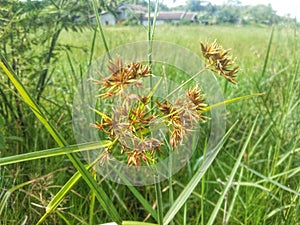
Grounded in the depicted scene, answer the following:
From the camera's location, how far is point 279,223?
2.64 ft

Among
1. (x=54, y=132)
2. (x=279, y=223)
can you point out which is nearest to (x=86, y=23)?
(x=279, y=223)

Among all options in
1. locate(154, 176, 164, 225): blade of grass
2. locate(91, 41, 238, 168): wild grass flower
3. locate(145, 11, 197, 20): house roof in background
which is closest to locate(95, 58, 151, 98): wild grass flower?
locate(91, 41, 238, 168): wild grass flower

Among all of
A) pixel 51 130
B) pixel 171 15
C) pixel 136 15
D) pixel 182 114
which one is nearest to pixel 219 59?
pixel 182 114

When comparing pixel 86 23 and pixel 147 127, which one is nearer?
pixel 147 127

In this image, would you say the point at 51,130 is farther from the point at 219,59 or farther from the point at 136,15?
the point at 136,15

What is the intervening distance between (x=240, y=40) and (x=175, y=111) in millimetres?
3304

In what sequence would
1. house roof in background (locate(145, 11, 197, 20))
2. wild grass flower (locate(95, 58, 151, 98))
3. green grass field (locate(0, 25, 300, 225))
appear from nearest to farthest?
1. wild grass flower (locate(95, 58, 151, 98))
2. green grass field (locate(0, 25, 300, 225))
3. house roof in background (locate(145, 11, 197, 20))

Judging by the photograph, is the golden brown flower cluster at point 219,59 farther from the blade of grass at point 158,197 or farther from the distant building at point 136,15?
the distant building at point 136,15

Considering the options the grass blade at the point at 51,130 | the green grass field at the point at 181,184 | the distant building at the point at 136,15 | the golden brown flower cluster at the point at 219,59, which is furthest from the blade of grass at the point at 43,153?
the distant building at the point at 136,15

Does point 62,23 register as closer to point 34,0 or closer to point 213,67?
point 34,0

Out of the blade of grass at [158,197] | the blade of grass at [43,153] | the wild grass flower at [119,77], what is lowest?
the blade of grass at [158,197]

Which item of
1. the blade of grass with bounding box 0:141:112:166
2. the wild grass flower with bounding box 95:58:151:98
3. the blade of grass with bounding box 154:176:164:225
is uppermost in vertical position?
the wild grass flower with bounding box 95:58:151:98

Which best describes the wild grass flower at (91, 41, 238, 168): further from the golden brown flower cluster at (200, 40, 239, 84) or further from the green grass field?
the green grass field

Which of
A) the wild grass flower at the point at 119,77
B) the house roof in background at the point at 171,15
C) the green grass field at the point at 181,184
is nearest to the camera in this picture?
the wild grass flower at the point at 119,77
